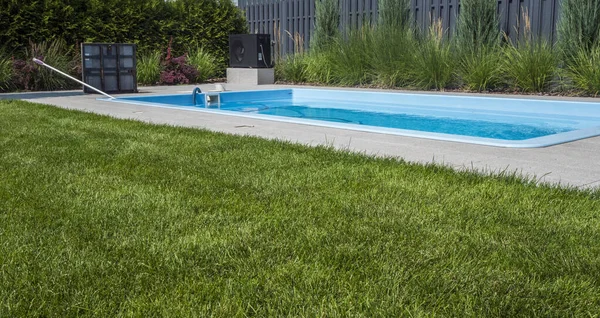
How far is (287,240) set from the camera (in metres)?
2.38

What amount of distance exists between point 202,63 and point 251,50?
51.9 inches

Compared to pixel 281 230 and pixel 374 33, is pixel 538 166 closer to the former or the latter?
pixel 281 230

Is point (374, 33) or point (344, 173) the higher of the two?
point (374, 33)

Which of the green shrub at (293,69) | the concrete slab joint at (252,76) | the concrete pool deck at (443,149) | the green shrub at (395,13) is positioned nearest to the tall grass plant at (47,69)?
the concrete slab joint at (252,76)

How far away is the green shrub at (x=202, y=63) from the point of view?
14211mm

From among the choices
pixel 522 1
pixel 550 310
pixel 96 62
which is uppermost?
pixel 522 1

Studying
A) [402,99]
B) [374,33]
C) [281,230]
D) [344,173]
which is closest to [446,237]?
[281,230]

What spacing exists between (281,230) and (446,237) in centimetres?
64

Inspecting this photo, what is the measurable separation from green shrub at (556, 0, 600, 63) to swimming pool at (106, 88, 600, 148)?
188 cm

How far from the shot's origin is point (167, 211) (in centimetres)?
277

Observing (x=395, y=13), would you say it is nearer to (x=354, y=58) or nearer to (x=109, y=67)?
(x=354, y=58)

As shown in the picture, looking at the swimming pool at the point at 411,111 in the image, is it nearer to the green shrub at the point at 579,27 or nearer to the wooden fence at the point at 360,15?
the green shrub at the point at 579,27

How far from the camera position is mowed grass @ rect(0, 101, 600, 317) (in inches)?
73.3

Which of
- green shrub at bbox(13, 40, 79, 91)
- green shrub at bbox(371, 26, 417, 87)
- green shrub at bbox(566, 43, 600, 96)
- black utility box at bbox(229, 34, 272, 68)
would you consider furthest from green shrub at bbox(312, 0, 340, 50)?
green shrub at bbox(566, 43, 600, 96)
